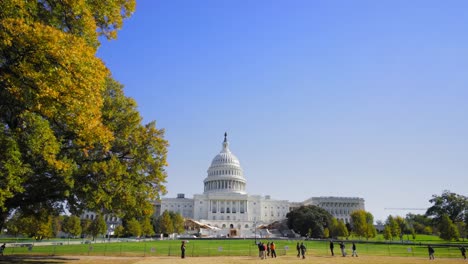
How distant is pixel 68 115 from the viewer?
15.5 meters

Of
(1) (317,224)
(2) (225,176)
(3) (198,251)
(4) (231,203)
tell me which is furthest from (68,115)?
(2) (225,176)

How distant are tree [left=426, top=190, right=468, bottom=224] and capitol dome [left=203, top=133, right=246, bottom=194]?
8144 cm

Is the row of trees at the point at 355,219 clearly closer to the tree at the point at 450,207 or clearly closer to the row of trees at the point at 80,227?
the tree at the point at 450,207

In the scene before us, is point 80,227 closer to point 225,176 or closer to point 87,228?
point 87,228

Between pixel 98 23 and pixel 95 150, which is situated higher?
pixel 98 23

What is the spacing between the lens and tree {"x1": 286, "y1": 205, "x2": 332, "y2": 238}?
10738 cm

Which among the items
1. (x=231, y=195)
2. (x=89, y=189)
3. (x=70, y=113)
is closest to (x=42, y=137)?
(x=70, y=113)

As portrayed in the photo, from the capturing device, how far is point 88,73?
573 inches

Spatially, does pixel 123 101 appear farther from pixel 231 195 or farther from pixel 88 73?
pixel 231 195

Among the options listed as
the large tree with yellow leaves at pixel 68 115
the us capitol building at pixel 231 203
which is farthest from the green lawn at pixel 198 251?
the us capitol building at pixel 231 203

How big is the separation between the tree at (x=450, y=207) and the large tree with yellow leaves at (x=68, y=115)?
106 metres

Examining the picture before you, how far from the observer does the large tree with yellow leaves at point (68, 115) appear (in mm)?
13734

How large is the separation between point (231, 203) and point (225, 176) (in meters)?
13.5

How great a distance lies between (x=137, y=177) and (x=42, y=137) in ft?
32.6
